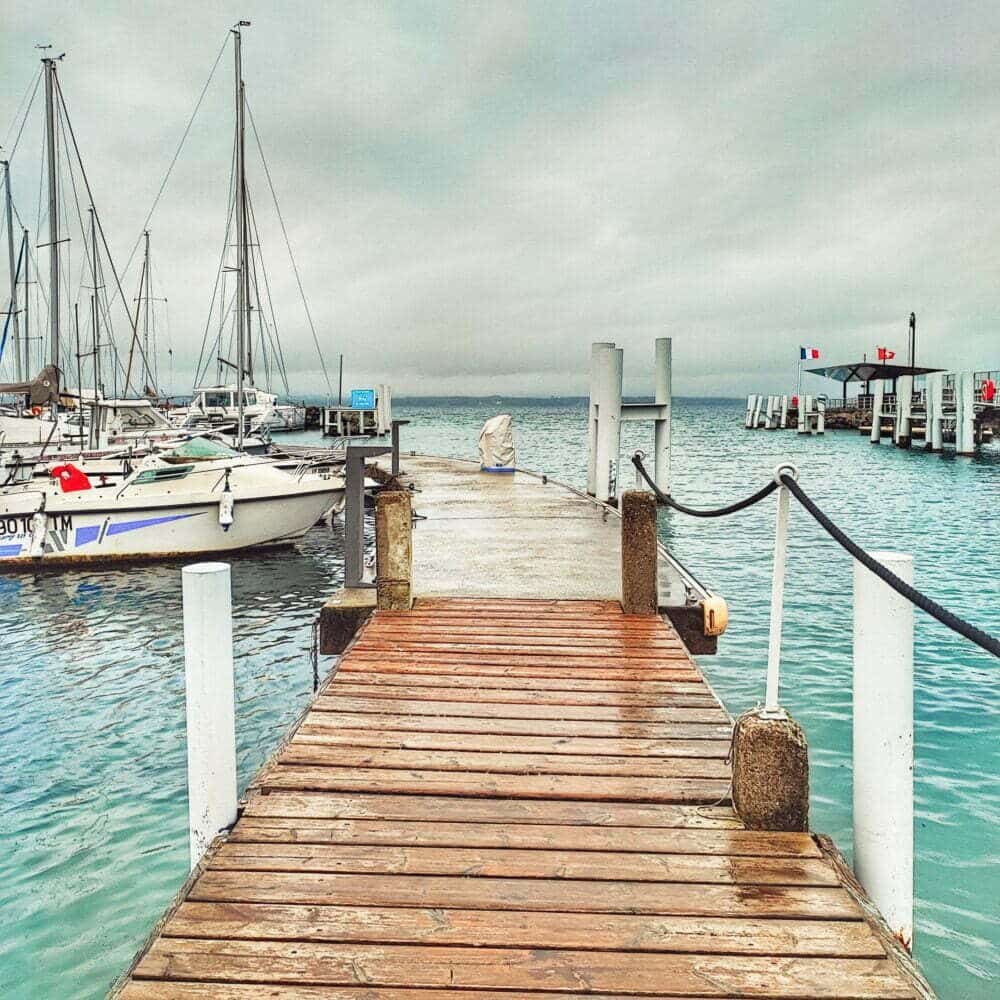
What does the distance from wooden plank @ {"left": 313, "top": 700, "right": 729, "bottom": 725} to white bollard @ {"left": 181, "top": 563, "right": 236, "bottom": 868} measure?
134 centimetres

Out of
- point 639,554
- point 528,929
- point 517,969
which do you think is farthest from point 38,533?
point 517,969

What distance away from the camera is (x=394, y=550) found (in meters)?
7.06

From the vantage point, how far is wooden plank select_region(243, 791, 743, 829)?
3.71 meters

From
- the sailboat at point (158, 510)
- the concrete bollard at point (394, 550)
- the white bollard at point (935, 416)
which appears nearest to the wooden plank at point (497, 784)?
the concrete bollard at point (394, 550)

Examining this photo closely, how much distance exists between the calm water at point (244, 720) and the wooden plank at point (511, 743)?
1587 mm

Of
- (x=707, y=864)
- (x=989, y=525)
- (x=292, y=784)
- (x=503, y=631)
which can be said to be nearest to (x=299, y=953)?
(x=292, y=784)

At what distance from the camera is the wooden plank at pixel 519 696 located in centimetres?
516

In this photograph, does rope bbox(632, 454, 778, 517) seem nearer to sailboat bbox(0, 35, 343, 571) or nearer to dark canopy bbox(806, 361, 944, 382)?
sailboat bbox(0, 35, 343, 571)

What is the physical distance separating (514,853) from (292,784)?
1182mm

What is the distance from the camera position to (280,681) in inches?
373

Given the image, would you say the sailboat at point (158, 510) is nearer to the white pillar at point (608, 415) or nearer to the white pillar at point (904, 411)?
the white pillar at point (608, 415)

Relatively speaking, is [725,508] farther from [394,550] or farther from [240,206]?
[240,206]

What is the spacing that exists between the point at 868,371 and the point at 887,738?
69313 millimetres

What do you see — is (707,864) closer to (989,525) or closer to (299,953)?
(299,953)
